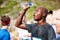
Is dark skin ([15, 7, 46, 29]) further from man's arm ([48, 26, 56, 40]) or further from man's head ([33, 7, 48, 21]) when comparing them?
man's arm ([48, 26, 56, 40])

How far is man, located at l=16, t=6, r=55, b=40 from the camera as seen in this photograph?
1.97m

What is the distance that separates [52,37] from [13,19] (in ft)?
1.63

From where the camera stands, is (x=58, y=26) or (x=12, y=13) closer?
(x=58, y=26)

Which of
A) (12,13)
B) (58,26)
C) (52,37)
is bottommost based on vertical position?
(52,37)

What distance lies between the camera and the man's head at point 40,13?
1.99 metres

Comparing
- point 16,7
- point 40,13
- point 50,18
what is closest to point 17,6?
point 16,7

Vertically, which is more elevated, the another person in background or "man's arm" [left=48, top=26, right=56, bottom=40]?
the another person in background

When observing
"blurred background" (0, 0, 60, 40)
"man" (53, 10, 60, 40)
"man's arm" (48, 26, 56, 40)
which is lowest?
"man's arm" (48, 26, 56, 40)

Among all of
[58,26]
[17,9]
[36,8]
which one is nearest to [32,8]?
[36,8]

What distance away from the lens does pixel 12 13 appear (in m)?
2.08

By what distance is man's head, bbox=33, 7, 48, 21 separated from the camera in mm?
1992

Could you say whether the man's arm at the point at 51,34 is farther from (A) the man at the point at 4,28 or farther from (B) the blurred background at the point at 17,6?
(A) the man at the point at 4,28

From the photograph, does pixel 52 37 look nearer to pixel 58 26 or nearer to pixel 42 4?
pixel 58 26

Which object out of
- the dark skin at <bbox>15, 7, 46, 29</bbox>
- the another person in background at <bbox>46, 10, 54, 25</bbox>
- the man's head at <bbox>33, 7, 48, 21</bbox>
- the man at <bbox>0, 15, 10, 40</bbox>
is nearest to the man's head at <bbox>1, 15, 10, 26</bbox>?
the man at <bbox>0, 15, 10, 40</bbox>
